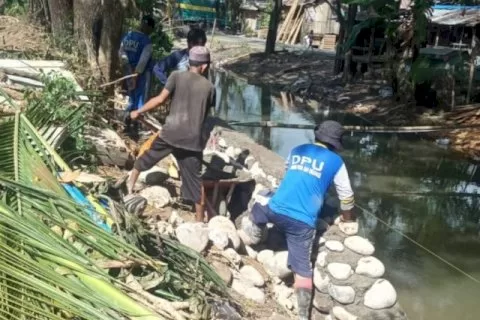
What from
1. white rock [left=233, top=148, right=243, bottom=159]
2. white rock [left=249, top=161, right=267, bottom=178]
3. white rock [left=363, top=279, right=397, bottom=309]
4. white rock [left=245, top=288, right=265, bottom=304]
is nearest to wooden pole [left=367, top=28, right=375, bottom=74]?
white rock [left=233, top=148, right=243, bottom=159]

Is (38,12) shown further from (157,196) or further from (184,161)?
(184,161)

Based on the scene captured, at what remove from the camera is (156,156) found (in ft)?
15.8

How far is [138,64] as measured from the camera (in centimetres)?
681

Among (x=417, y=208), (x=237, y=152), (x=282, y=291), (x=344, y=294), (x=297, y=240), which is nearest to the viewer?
(x=297, y=240)

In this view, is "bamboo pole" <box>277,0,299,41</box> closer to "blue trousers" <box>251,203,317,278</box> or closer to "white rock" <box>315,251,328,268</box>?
"white rock" <box>315,251,328,268</box>

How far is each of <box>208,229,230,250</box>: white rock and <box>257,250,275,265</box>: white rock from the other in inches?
17.0

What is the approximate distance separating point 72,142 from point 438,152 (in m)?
8.45

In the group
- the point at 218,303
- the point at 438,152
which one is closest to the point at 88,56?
the point at 218,303

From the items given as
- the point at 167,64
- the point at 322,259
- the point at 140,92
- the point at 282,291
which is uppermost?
the point at 167,64

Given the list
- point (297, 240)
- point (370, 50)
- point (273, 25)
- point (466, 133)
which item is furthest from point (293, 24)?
point (297, 240)

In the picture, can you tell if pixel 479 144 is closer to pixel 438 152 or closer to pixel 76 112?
pixel 438 152

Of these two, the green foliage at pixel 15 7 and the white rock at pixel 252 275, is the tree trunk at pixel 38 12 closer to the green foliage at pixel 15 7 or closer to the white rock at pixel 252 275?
the green foliage at pixel 15 7

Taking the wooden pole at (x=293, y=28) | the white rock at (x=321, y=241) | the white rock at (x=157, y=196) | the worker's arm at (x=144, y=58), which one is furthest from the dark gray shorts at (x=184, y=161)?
the wooden pole at (x=293, y=28)

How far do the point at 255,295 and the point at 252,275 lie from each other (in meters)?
0.28
